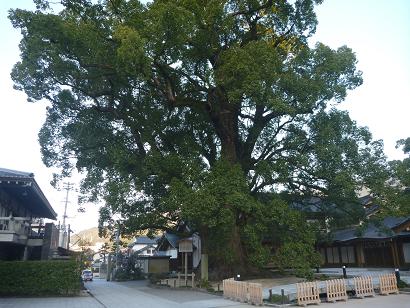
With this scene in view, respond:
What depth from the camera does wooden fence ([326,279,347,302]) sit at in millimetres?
15516

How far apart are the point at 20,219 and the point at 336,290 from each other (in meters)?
15.3

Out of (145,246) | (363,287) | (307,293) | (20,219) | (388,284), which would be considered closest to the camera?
(307,293)

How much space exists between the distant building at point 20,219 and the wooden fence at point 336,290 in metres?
14.4

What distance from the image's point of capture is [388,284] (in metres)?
17.0

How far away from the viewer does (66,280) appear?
1952 centimetres

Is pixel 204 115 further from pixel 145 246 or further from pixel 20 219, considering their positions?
pixel 145 246

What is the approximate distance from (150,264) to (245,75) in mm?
33480

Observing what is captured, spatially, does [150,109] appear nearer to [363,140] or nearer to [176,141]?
[176,141]

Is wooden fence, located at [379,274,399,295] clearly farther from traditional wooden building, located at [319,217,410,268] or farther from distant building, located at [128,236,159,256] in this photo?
distant building, located at [128,236,159,256]

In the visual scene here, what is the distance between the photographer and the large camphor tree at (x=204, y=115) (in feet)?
62.3

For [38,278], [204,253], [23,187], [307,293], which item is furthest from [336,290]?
[23,187]

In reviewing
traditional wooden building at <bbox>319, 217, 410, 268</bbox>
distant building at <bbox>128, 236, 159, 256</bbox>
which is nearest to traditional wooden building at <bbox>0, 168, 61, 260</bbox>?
traditional wooden building at <bbox>319, 217, 410, 268</bbox>

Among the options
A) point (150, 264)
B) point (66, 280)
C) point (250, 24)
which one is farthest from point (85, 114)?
point (150, 264)

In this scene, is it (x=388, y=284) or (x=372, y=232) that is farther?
(x=372, y=232)
